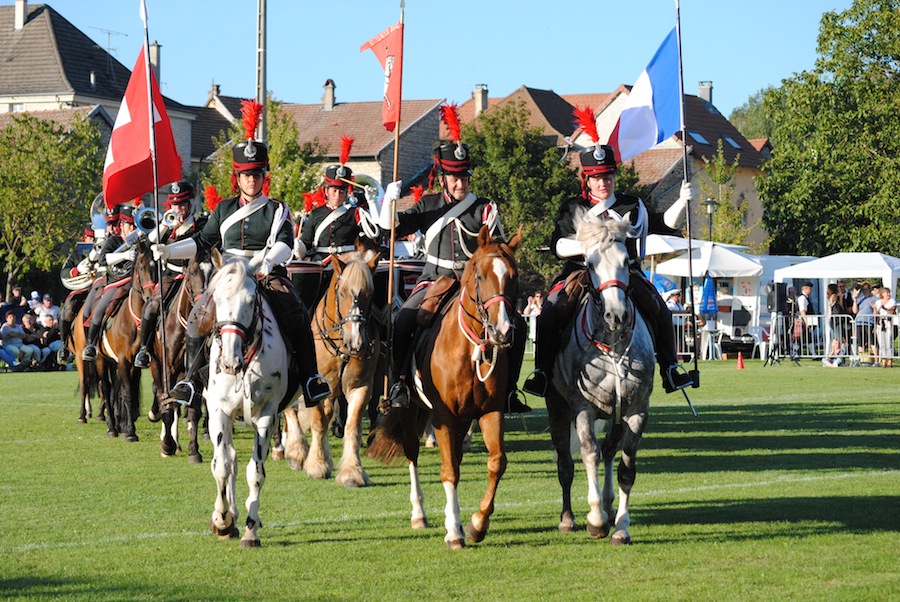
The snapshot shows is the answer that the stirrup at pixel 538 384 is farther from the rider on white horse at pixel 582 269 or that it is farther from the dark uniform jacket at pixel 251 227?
the dark uniform jacket at pixel 251 227

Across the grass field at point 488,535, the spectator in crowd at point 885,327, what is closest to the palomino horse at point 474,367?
the grass field at point 488,535

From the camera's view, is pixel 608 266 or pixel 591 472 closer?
pixel 608 266

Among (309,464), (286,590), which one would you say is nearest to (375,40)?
(309,464)

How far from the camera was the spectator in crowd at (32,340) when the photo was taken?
1407 inches

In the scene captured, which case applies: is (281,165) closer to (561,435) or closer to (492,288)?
(561,435)

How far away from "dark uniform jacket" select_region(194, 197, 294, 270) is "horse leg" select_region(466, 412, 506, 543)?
275 centimetres

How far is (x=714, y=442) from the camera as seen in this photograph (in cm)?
1678

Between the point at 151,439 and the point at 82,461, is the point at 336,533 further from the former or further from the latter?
the point at 151,439

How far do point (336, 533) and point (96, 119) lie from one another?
216 ft

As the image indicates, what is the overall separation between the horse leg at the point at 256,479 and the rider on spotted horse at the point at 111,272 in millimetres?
7573

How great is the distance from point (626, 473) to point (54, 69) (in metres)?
80.1

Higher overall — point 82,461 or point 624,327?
point 624,327

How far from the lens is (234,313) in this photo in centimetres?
966

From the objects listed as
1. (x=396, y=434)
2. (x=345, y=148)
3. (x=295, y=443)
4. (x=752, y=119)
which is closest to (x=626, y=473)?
(x=396, y=434)
